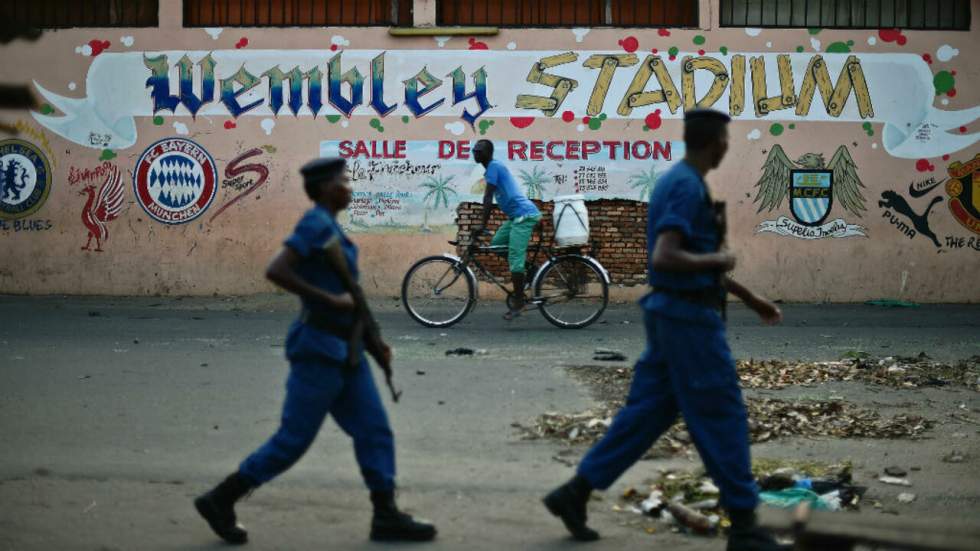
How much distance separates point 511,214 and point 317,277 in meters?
7.35

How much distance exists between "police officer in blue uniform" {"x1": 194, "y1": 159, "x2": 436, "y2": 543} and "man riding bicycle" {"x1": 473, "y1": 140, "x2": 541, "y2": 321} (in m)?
7.00

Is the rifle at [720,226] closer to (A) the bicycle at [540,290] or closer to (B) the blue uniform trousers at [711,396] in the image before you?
(B) the blue uniform trousers at [711,396]

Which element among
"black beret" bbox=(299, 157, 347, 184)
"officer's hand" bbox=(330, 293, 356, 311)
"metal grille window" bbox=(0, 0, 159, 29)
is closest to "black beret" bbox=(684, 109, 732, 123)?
"black beret" bbox=(299, 157, 347, 184)

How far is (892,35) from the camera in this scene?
50.0 feet

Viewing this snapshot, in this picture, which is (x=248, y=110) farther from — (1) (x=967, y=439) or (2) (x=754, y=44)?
(1) (x=967, y=439)

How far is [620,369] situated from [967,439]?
2.79 meters

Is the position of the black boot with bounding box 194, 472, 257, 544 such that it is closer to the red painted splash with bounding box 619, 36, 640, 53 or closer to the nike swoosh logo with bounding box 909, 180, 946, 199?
the red painted splash with bounding box 619, 36, 640, 53

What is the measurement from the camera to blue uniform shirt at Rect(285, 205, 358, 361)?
15.5 ft

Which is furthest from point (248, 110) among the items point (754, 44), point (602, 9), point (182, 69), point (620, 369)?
point (620, 369)

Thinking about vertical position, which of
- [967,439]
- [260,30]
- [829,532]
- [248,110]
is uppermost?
[260,30]

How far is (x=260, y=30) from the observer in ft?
50.3

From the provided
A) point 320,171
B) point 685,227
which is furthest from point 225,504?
point 685,227

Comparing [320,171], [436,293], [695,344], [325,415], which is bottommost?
[436,293]

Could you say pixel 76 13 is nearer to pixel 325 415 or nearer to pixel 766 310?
pixel 325 415
